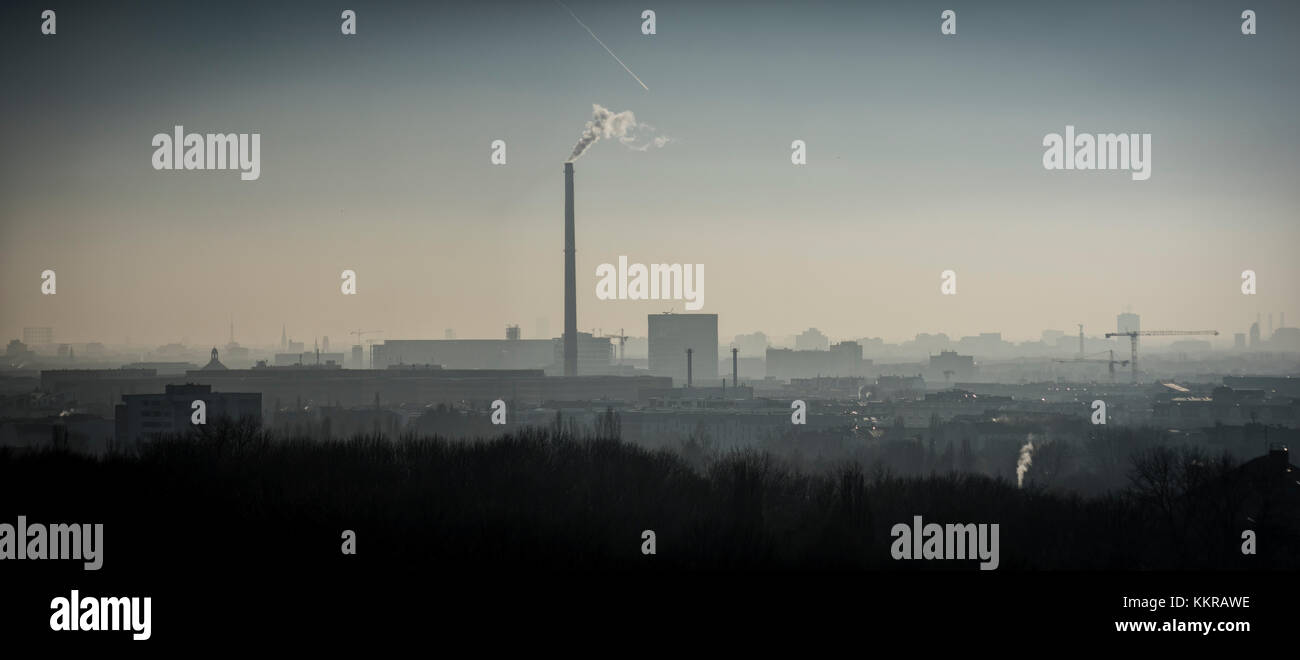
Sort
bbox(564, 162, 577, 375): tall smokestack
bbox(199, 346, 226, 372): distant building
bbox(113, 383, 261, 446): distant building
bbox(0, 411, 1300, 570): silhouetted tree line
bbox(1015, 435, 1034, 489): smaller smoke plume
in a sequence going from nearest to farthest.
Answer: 1. bbox(0, 411, 1300, 570): silhouetted tree line
2. bbox(1015, 435, 1034, 489): smaller smoke plume
3. bbox(113, 383, 261, 446): distant building
4. bbox(199, 346, 226, 372): distant building
5. bbox(564, 162, 577, 375): tall smokestack

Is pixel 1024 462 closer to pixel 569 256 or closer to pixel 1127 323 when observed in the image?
pixel 569 256

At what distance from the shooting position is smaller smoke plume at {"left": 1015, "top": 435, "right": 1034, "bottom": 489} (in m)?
69.2

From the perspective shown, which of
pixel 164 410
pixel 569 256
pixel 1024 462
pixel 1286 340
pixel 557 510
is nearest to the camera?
pixel 557 510

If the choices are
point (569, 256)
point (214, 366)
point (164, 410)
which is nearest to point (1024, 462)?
point (164, 410)

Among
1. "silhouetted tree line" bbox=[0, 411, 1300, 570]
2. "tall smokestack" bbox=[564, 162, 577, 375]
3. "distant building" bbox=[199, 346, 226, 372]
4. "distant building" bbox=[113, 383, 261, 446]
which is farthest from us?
"tall smokestack" bbox=[564, 162, 577, 375]

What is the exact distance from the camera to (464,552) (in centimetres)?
2684

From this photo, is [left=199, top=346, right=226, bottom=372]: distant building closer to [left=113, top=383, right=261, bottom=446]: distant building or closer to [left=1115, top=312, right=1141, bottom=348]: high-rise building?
[left=113, top=383, right=261, bottom=446]: distant building

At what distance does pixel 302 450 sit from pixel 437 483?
6728 mm

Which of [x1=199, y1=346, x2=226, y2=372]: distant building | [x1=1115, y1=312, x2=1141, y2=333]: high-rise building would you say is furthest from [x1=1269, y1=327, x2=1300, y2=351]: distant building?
[x1=199, y1=346, x2=226, y2=372]: distant building

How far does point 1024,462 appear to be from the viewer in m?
76.9

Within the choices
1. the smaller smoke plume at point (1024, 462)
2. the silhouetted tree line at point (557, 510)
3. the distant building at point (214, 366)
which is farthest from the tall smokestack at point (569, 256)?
the silhouetted tree line at point (557, 510)

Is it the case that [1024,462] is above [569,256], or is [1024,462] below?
below
